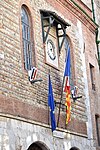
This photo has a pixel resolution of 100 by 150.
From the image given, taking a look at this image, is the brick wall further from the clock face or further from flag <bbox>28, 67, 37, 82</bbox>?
the clock face

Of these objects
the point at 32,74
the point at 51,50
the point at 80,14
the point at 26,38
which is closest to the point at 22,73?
the point at 32,74

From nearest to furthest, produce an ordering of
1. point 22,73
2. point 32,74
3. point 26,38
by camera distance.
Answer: point 22,73
point 32,74
point 26,38

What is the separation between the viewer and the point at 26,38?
14008 millimetres

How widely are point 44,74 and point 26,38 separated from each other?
1.36 m

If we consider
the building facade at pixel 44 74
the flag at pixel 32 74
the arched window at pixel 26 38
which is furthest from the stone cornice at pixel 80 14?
the flag at pixel 32 74

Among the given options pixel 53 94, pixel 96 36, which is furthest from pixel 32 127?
pixel 96 36

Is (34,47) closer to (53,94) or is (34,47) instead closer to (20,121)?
(53,94)

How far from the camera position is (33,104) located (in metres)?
13.2

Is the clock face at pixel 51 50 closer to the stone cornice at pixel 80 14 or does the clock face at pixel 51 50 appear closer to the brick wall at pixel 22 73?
the brick wall at pixel 22 73

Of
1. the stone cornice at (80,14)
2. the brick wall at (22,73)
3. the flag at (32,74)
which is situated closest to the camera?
the brick wall at (22,73)

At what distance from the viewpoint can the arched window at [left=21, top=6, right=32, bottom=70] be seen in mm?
13641

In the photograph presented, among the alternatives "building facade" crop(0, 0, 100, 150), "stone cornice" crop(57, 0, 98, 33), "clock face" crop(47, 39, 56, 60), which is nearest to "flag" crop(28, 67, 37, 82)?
"building facade" crop(0, 0, 100, 150)

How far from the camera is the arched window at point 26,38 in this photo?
1364cm

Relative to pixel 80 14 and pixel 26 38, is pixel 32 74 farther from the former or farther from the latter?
pixel 80 14
